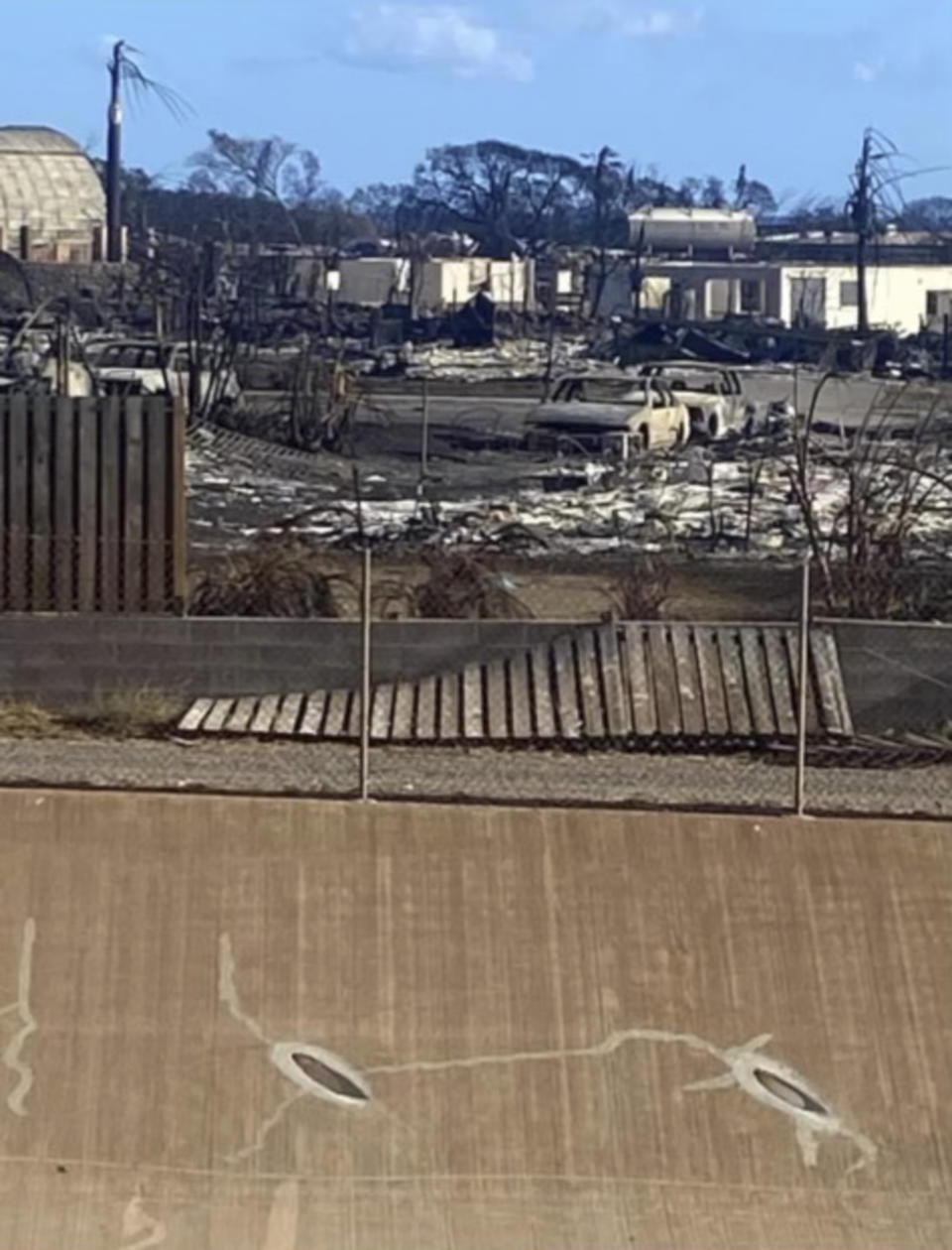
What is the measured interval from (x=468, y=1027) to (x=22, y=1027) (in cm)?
159

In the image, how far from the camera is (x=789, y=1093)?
27.9ft

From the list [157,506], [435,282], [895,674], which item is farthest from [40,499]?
[435,282]

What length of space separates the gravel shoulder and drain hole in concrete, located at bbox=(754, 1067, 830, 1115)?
11.8ft

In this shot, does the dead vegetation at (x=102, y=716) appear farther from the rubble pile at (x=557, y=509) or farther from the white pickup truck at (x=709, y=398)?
the white pickup truck at (x=709, y=398)

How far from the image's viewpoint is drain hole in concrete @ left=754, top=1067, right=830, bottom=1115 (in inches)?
333

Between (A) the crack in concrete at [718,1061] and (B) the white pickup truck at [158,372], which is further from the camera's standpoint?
(B) the white pickup truck at [158,372]

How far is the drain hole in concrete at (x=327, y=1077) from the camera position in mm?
8398

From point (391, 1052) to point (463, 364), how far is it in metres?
59.0

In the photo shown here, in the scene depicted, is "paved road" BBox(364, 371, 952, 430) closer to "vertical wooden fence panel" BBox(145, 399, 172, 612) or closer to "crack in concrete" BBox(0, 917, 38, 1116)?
"vertical wooden fence panel" BBox(145, 399, 172, 612)

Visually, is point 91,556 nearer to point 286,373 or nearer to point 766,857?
point 766,857

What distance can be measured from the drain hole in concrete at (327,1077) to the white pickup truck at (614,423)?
25.9 m

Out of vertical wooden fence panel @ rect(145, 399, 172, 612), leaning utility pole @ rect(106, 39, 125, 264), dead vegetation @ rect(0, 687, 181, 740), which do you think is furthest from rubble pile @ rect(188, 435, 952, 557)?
leaning utility pole @ rect(106, 39, 125, 264)

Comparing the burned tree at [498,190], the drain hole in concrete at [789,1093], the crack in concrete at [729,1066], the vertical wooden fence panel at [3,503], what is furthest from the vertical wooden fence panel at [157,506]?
the burned tree at [498,190]

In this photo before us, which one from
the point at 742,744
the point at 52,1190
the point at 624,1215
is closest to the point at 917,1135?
the point at 624,1215
